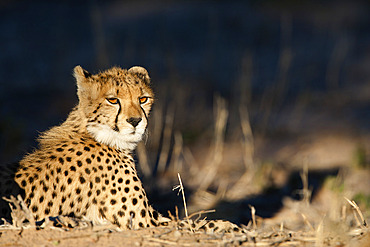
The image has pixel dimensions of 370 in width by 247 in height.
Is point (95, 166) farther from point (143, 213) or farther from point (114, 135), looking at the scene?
point (143, 213)

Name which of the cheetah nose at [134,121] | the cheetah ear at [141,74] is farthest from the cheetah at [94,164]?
the cheetah ear at [141,74]

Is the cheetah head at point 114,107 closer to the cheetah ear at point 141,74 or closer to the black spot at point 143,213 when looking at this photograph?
the cheetah ear at point 141,74

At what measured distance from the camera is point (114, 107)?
3.13 meters

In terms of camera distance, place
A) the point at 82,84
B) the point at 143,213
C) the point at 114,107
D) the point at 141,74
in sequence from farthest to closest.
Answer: the point at 141,74
the point at 82,84
the point at 114,107
the point at 143,213

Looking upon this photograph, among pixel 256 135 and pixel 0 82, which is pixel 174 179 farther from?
pixel 0 82

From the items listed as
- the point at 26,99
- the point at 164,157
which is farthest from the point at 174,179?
the point at 26,99

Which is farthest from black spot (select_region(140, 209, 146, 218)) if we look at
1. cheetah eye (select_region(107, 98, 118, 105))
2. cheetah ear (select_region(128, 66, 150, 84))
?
cheetah ear (select_region(128, 66, 150, 84))

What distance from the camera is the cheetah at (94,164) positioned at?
114 inches

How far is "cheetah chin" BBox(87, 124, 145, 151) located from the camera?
3105mm

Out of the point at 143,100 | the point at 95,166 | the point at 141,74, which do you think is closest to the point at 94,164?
the point at 95,166

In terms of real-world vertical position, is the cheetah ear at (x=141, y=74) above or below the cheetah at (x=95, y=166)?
above

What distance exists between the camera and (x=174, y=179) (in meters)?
5.15

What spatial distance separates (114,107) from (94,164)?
37 cm

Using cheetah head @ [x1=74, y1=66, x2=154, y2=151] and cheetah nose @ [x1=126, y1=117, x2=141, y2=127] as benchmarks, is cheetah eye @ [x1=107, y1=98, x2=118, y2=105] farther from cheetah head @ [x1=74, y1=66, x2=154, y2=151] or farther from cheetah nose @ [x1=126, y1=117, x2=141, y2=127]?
cheetah nose @ [x1=126, y1=117, x2=141, y2=127]
